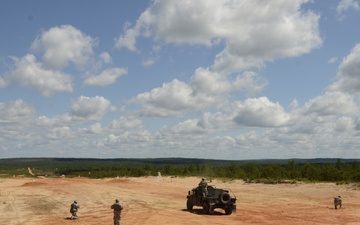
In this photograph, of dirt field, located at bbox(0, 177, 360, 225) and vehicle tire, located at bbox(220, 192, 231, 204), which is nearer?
dirt field, located at bbox(0, 177, 360, 225)

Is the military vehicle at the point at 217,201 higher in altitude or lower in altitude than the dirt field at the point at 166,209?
higher

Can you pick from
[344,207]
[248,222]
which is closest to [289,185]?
[344,207]

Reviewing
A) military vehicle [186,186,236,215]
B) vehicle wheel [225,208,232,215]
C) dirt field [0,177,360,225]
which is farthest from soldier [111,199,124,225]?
vehicle wheel [225,208,232,215]

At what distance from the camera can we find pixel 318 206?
35.0 m

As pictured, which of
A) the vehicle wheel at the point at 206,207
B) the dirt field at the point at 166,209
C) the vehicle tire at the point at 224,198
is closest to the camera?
the dirt field at the point at 166,209

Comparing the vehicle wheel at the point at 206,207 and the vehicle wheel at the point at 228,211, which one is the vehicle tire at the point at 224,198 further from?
the vehicle wheel at the point at 206,207

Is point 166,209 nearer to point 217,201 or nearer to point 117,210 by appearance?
point 217,201

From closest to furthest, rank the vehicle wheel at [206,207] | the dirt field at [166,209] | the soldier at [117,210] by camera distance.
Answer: the soldier at [117,210]
the dirt field at [166,209]
the vehicle wheel at [206,207]

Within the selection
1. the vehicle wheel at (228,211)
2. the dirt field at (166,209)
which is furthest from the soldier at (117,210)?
the vehicle wheel at (228,211)

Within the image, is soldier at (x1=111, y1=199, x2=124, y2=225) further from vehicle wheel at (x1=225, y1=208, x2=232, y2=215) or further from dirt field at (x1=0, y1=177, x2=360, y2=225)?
vehicle wheel at (x1=225, y1=208, x2=232, y2=215)

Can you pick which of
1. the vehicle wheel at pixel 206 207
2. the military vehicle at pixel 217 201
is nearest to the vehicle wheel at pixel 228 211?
the military vehicle at pixel 217 201

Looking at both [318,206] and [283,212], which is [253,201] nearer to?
[318,206]

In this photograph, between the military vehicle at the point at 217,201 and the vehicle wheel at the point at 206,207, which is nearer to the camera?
the military vehicle at the point at 217,201

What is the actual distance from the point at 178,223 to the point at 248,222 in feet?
14.1
